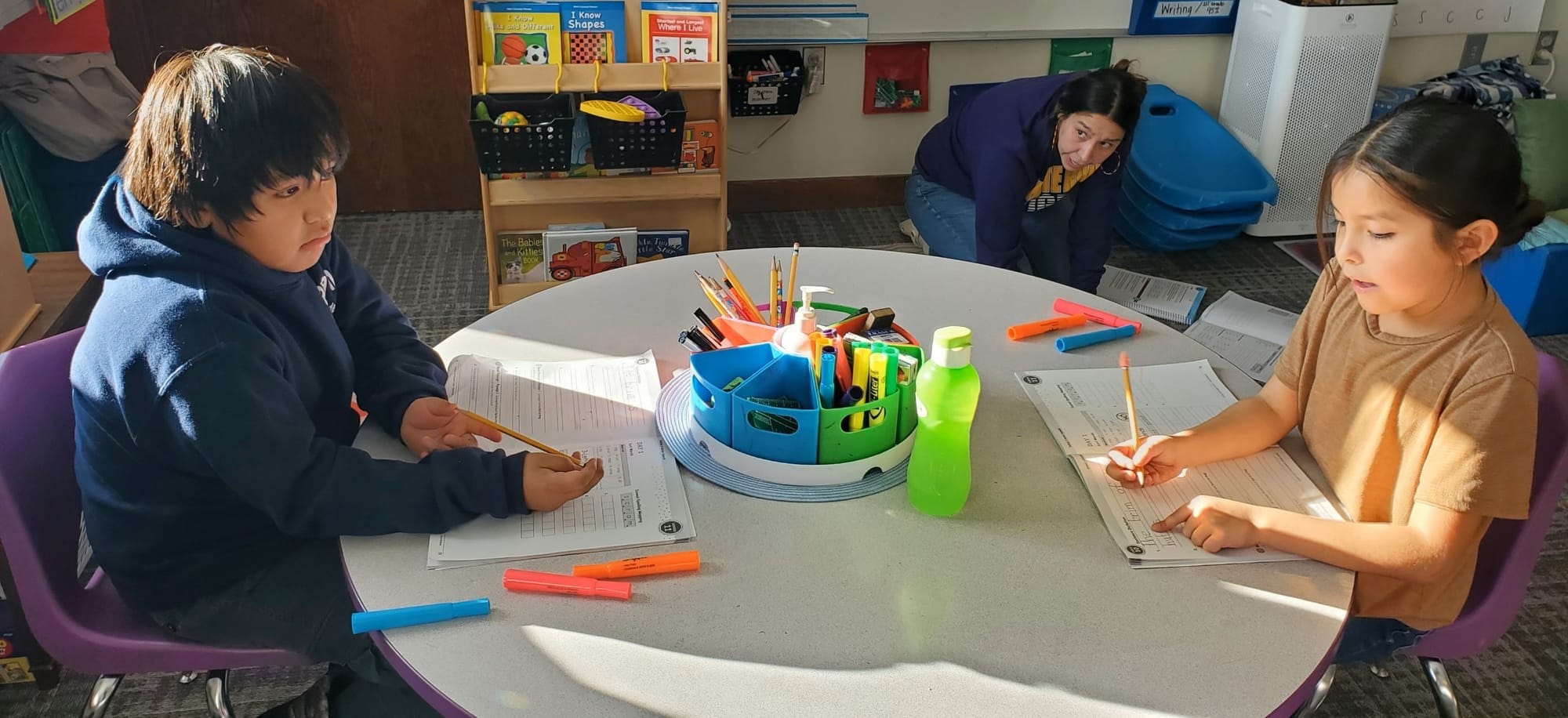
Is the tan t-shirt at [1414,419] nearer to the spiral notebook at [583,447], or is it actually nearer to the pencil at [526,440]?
the spiral notebook at [583,447]

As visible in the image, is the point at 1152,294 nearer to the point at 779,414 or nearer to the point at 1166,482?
the point at 1166,482

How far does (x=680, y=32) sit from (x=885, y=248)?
921 mm

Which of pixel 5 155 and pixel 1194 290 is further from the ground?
pixel 5 155

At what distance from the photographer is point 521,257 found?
9.34 ft

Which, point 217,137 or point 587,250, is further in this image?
point 587,250

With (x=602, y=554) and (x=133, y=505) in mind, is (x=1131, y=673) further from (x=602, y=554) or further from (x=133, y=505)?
(x=133, y=505)

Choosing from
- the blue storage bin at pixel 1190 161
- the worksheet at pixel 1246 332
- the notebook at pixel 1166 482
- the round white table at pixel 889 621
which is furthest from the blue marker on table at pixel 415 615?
the blue storage bin at pixel 1190 161

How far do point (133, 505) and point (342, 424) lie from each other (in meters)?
0.23

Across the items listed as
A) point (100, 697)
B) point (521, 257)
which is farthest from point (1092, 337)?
point (521, 257)

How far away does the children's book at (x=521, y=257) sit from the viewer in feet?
9.27

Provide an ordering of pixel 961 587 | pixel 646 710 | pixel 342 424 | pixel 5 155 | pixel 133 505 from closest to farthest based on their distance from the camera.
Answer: pixel 646 710 < pixel 961 587 < pixel 133 505 < pixel 342 424 < pixel 5 155

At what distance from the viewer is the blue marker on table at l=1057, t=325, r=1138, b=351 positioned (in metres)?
1.40

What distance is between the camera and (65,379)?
1200mm

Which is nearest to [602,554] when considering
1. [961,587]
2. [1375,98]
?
[961,587]
